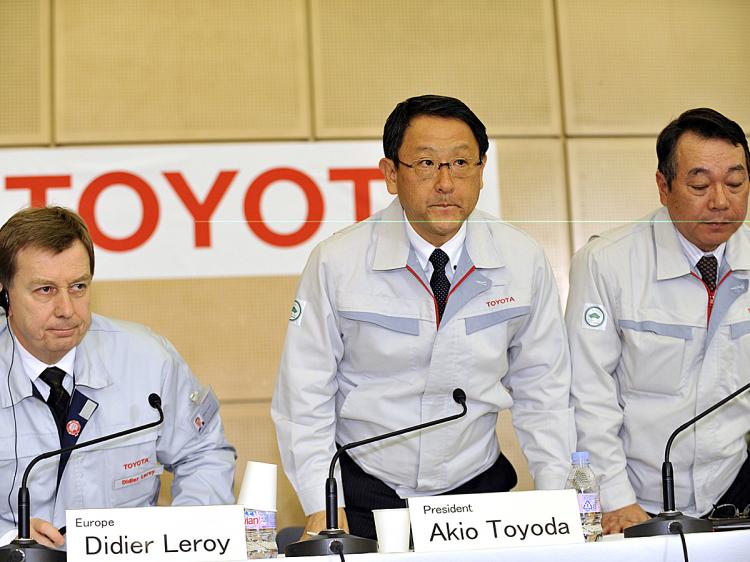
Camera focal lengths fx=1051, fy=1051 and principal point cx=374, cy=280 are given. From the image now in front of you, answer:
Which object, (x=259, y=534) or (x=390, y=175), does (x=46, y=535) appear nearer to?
(x=259, y=534)

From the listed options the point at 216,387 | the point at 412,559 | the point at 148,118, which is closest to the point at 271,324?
the point at 216,387

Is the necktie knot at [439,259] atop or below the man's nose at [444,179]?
below

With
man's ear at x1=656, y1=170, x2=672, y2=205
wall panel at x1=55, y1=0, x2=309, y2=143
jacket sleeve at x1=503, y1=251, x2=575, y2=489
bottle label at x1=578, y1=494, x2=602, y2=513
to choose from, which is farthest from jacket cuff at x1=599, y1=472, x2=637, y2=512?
wall panel at x1=55, y1=0, x2=309, y2=143

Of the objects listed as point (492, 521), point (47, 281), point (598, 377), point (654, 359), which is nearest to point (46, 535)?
point (47, 281)

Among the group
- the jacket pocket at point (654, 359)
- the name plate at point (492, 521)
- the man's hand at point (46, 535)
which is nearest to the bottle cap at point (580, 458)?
the name plate at point (492, 521)

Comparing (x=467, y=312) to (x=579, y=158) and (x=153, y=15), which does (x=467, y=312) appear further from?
(x=153, y=15)

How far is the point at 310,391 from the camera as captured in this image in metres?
2.00

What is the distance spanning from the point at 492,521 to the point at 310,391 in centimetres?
59

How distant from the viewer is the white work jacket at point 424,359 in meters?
2.04

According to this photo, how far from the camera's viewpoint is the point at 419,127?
2068 millimetres

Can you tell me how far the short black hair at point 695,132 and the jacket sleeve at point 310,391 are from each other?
776mm

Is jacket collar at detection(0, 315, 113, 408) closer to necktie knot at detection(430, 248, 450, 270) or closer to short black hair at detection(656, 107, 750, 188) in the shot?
necktie knot at detection(430, 248, 450, 270)

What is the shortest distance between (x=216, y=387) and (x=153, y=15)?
1097 millimetres

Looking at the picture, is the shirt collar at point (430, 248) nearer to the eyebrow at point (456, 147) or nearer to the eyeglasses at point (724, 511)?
the eyebrow at point (456, 147)
